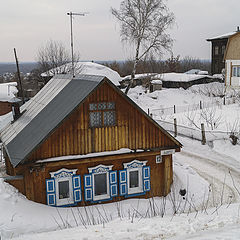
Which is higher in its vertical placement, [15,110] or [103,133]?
[15,110]

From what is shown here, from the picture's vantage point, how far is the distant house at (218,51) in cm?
5056

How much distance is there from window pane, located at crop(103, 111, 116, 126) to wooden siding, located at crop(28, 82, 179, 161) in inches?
6.3

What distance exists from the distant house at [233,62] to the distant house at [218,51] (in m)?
14.1

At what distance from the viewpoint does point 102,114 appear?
13203 mm

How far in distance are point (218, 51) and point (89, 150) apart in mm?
43417

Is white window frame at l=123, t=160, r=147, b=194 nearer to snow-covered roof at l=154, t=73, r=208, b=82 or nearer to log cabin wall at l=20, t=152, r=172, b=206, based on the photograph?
log cabin wall at l=20, t=152, r=172, b=206

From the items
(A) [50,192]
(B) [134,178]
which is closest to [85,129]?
(A) [50,192]

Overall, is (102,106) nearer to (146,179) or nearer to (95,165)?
(95,165)

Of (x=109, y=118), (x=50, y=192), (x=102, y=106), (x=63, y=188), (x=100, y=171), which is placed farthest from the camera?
(x=100, y=171)

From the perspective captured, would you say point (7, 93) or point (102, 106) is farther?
point (7, 93)

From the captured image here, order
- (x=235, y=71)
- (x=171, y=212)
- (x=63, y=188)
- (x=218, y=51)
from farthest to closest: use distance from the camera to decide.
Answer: (x=218, y=51) < (x=235, y=71) < (x=63, y=188) < (x=171, y=212)

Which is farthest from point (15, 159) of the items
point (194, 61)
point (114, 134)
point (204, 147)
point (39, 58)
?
point (194, 61)

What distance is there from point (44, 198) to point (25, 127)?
10.5 ft

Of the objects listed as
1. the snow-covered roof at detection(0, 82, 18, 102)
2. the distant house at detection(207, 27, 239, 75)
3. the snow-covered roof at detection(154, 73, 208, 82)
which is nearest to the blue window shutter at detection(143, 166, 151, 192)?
the snow-covered roof at detection(0, 82, 18, 102)
